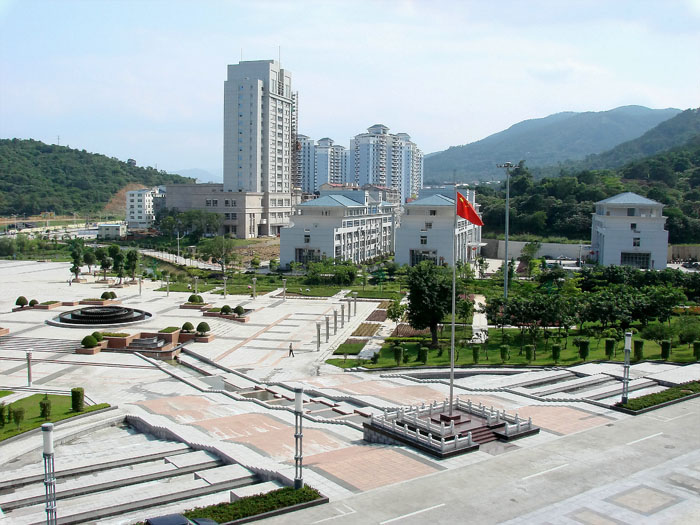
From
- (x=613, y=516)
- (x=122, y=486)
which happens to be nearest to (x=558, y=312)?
(x=613, y=516)

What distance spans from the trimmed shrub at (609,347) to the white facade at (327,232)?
120ft

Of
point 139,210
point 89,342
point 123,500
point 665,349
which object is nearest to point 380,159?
point 139,210

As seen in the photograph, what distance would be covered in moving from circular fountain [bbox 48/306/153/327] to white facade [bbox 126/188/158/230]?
73.5m

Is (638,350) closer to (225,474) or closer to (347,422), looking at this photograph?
(347,422)

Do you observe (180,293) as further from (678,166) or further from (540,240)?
(678,166)

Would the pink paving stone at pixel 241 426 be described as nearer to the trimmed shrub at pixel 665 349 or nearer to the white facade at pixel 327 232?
the trimmed shrub at pixel 665 349

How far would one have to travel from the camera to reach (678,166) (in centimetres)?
10188

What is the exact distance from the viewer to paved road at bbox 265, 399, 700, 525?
13008 mm

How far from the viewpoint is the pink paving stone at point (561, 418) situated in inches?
744

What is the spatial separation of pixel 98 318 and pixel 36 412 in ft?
53.0

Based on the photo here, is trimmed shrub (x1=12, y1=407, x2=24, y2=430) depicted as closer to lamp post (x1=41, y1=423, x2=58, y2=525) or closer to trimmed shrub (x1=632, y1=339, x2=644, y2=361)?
lamp post (x1=41, y1=423, x2=58, y2=525)

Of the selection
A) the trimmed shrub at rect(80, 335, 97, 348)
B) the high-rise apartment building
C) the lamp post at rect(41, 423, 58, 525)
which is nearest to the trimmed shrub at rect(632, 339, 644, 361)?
the lamp post at rect(41, 423, 58, 525)

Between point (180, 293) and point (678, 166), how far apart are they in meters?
84.1

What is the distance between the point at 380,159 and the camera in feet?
478
